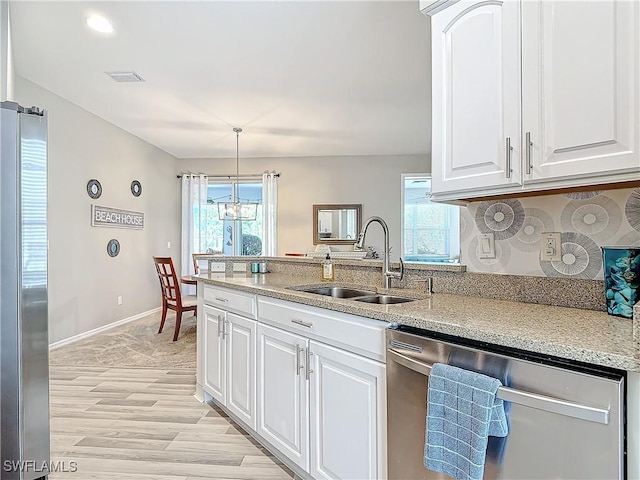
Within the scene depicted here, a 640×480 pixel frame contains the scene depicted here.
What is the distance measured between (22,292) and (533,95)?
1.93 m

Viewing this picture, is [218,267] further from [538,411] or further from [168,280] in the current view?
[538,411]

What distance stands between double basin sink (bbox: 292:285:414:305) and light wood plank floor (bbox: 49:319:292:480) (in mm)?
920

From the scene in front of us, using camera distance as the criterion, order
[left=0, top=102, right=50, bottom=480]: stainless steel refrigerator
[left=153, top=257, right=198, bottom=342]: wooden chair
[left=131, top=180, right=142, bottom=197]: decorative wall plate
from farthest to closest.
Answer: [left=131, top=180, right=142, bottom=197]: decorative wall plate, [left=153, top=257, right=198, bottom=342]: wooden chair, [left=0, top=102, right=50, bottom=480]: stainless steel refrigerator

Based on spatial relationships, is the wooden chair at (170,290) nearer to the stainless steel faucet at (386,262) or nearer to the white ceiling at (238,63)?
the white ceiling at (238,63)

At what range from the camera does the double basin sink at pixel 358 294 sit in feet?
6.82

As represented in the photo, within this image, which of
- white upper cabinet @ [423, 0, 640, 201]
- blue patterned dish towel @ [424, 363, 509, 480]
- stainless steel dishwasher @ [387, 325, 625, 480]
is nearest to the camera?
stainless steel dishwasher @ [387, 325, 625, 480]

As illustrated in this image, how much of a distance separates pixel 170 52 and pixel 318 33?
3.96 feet

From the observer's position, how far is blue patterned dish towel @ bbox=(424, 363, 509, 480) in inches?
43.1

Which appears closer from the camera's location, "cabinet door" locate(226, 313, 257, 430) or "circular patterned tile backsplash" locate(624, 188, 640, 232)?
"circular patterned tile backsplash" locate(624, 188, 640, 232)

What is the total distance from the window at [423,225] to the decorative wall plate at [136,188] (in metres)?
4.20

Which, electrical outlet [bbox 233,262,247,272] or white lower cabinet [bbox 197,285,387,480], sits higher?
electrical outlet [bbox 233,262,247,272]

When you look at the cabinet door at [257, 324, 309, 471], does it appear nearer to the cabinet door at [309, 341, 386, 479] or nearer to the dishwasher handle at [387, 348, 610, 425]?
the cabinet door at [309, 341, 386, 479]

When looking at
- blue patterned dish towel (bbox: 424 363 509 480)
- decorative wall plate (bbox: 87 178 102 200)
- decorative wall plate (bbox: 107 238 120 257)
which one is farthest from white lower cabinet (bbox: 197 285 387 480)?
decorative wall plate (bbox: 107 238 120 257)

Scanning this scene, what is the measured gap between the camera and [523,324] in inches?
49.7
